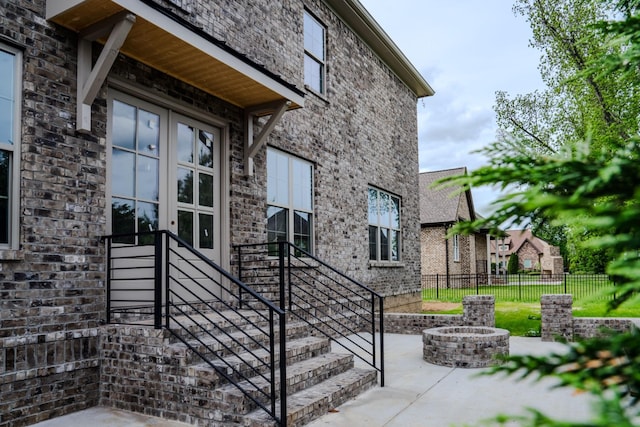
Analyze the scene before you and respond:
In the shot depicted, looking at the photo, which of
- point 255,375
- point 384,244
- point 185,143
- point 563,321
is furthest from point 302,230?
point 563,321

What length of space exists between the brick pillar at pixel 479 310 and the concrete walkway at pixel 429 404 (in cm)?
275

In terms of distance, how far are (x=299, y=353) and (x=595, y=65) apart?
4713mm

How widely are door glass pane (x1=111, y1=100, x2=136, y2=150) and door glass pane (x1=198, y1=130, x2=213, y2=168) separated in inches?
44.0

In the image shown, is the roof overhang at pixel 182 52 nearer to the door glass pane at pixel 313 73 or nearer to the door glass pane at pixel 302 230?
the door glass pane at pixel 302 230

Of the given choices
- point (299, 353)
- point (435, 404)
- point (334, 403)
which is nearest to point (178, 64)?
point (299, 353)

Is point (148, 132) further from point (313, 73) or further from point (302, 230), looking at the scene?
point (313, 73)

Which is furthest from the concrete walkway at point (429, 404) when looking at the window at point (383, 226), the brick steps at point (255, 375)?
the window at point (383, 226)

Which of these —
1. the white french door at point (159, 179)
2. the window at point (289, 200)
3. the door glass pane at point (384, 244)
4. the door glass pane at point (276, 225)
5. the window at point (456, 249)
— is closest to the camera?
the white french door at point (159, 179)

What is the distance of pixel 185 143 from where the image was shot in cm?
670

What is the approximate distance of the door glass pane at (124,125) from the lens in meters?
5.73

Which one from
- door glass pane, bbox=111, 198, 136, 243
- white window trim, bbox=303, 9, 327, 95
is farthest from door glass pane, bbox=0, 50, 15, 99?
white window trim, bbox=303, 9, 327, 95

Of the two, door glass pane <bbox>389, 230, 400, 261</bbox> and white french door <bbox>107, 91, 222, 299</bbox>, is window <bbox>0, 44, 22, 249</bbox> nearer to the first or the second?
white french door <bbox>107, 91, 222, 299</bbox>

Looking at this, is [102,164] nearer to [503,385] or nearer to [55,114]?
[55,114]

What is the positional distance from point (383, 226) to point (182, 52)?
302 inches
